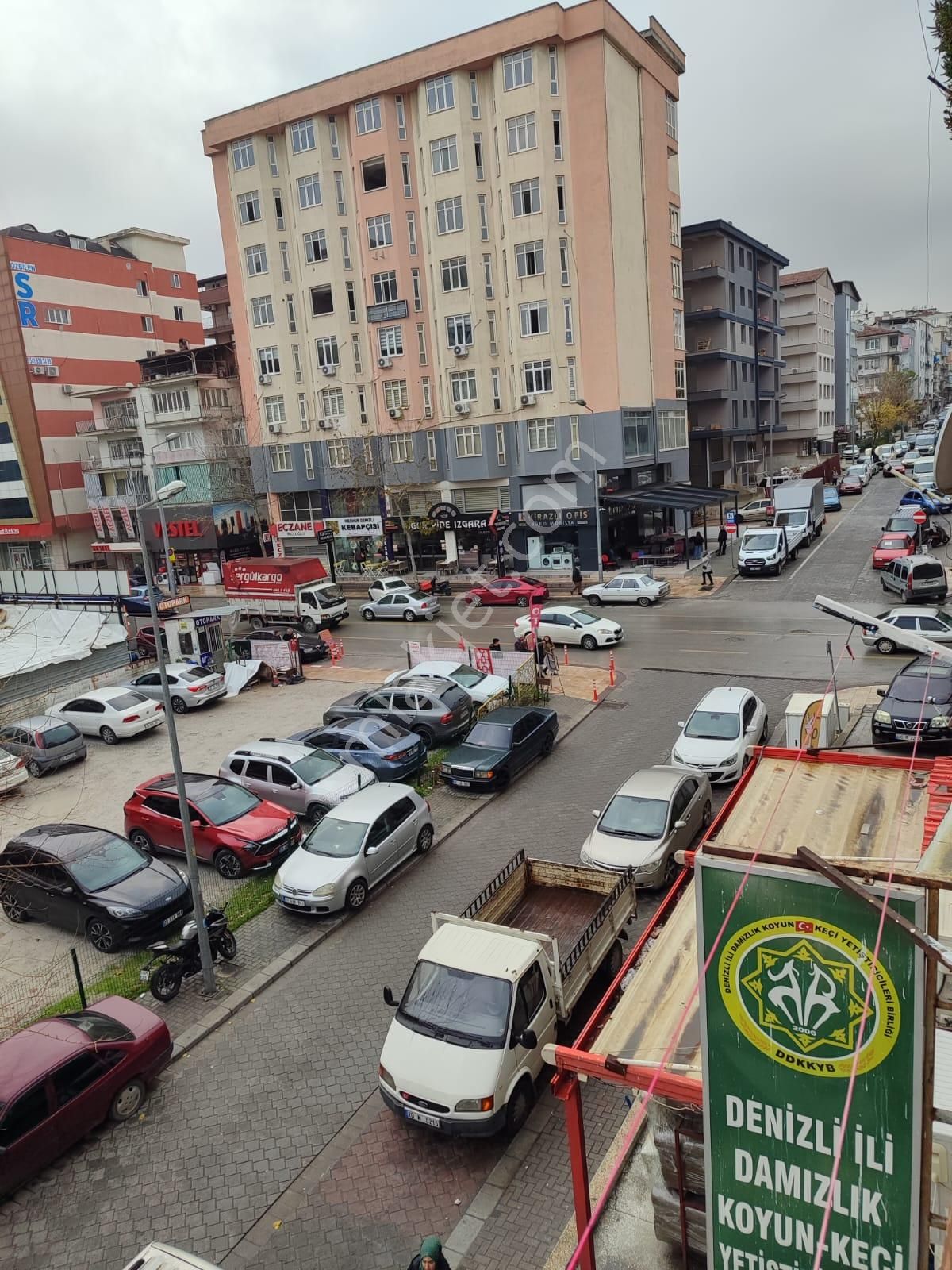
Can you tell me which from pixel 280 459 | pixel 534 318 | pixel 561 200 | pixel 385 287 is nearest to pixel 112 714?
pixel 534 318

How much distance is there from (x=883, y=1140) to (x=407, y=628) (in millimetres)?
31014

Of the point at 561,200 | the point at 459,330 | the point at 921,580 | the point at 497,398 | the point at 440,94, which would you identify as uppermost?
the point at 440,94

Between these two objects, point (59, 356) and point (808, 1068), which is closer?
point (808, 1068)

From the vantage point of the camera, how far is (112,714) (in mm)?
23234

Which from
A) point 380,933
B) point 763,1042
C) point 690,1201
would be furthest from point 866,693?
point 763,1042

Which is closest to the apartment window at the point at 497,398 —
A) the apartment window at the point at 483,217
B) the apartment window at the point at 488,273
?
the apartment window at the point at 488,273

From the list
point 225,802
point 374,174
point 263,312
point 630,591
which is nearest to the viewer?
point 225,802

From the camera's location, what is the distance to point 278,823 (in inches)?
595

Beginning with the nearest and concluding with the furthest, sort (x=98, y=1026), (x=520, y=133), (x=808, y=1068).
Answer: (x=808, y=1068) < (x=98, y=1026) < (x=520, y=133)

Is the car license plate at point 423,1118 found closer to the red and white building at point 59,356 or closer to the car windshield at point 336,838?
the car windshield at point 336,838

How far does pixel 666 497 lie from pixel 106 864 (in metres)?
Answer: 33.4

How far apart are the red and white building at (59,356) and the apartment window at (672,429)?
37033 millimetres

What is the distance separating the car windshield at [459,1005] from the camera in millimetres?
8492

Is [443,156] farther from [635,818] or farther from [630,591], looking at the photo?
[635,818]
